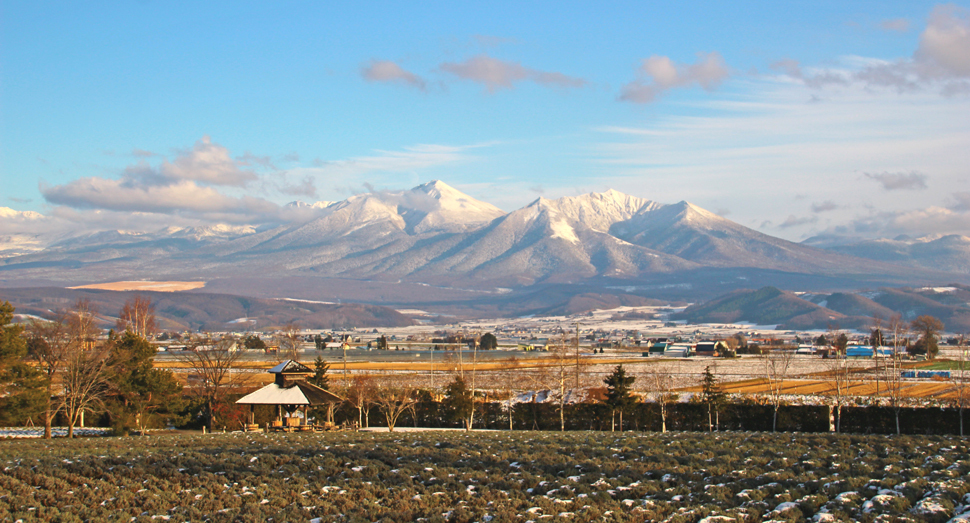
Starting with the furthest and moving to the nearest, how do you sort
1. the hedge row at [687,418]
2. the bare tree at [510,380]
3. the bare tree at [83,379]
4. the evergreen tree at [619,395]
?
the bare tree at [510,380] → the evergreen tree at [619,395] → the hedge row at [687,418] → the bare tree at [83,379]

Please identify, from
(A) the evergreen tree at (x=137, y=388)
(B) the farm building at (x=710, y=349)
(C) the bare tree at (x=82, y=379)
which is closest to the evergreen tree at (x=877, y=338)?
(B) the farm building at (x=710, y=349)

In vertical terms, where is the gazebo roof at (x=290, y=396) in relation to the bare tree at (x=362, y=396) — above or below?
above

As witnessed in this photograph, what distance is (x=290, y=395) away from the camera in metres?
37.0

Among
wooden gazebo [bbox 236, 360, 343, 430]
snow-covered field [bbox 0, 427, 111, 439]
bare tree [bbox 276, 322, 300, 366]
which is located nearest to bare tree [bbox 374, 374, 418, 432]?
wooden gazebo [bbox 236, 360, 343, 430]

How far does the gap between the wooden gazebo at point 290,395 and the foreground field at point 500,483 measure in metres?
15.4

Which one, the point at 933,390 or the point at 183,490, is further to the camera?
the point at 933,390

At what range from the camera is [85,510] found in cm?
1409

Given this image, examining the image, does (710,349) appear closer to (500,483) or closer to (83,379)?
(83,379)

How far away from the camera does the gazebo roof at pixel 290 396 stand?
36500 mm

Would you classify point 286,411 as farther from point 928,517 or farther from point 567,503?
point 928,517

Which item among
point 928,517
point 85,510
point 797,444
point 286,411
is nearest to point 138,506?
point 85,510

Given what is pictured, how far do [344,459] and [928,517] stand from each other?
12.1m

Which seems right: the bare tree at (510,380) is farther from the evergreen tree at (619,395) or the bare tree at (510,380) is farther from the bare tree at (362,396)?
the bare tree at (362,396)

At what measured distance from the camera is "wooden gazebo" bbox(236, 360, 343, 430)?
36688 millimetres
